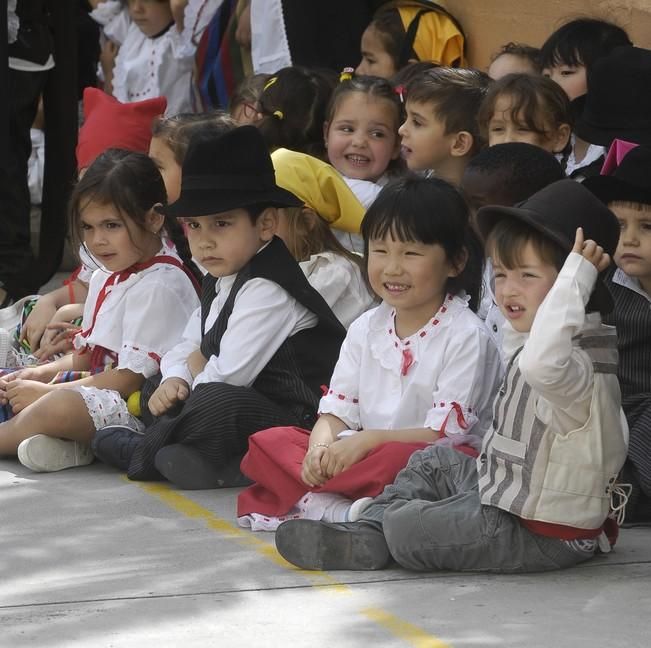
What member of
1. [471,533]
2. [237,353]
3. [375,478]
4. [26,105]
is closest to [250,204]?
[237,353]

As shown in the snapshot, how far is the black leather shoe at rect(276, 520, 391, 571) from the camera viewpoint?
4.30 meters

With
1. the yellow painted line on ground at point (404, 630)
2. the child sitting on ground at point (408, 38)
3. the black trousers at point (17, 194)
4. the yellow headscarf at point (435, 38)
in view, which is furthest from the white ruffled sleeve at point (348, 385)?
the black trousers at point (17, 194)

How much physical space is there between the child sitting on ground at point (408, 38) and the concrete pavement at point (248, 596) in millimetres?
3457

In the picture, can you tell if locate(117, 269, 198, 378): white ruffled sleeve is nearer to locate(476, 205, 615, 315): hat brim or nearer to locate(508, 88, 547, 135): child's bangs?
locate(508, 88, 547, 135): child's bangs

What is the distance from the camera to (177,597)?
4.14 metres

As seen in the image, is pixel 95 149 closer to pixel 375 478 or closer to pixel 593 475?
pixel 375 478

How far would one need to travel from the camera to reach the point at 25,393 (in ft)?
20.0

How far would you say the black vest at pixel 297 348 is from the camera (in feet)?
18.3

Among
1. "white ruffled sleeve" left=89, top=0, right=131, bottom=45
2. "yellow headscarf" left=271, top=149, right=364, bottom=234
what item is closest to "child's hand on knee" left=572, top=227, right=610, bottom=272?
"yellow headscarf" left=271, top=149, right=364, bottom=234

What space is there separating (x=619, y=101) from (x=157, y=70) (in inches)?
180

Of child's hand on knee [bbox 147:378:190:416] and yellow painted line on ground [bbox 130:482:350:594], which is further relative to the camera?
child's hand on knee [bbox 147:378:190:416]

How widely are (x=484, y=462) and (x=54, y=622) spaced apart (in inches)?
48.9

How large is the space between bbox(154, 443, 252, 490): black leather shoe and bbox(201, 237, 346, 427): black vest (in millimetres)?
304

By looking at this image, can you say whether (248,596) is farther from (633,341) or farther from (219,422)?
(633,341)
